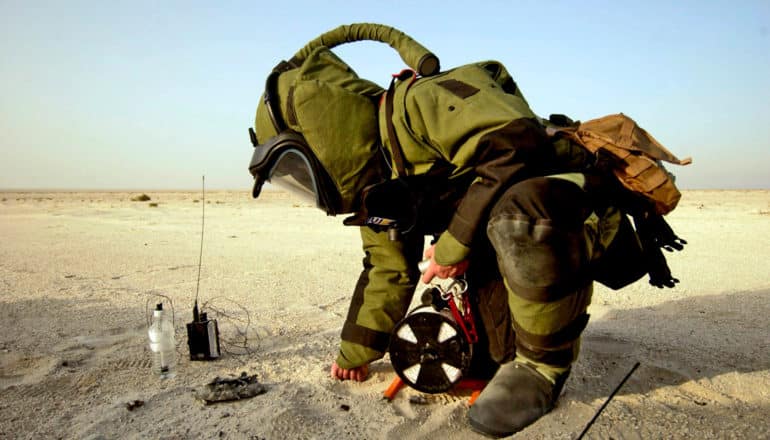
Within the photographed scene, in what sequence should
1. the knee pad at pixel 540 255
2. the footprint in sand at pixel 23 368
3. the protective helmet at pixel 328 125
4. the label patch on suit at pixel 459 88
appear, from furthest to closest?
the footprint in sand at pixel 23 368
the protective helmet at pixel 328 125
the label patch on suit at pixel 459 88
the knee pad at pixel 540 255

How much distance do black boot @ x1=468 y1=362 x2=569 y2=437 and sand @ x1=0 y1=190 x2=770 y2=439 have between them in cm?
10

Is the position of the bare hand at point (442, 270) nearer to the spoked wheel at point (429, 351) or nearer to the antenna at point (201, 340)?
the spoked wheel at point (429, 351)

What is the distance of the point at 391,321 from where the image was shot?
9.26ft

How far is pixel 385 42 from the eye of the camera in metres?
2.73

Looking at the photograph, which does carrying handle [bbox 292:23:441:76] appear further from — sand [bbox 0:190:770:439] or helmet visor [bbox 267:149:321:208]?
sand [bbox 0:190:770:439]

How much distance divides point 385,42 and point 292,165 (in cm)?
80

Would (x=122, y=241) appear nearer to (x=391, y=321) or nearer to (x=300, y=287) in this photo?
(x=300, y=287)

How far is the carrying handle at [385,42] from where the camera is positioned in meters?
2.47

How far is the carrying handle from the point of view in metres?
2.47

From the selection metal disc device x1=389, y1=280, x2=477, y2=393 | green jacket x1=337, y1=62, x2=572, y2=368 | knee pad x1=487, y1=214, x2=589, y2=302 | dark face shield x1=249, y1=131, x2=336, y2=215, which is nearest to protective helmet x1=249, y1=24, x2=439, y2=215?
dark face shield x1=249, y1=131, x2=336, y2=215

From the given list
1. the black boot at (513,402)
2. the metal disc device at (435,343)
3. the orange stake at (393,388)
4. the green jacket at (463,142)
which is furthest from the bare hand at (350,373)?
the black boot at (513,402)

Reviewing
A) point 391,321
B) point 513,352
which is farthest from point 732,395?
point 391,321

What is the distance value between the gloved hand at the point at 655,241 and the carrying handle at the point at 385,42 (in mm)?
1220

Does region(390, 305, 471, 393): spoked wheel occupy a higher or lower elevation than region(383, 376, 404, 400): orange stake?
higher
